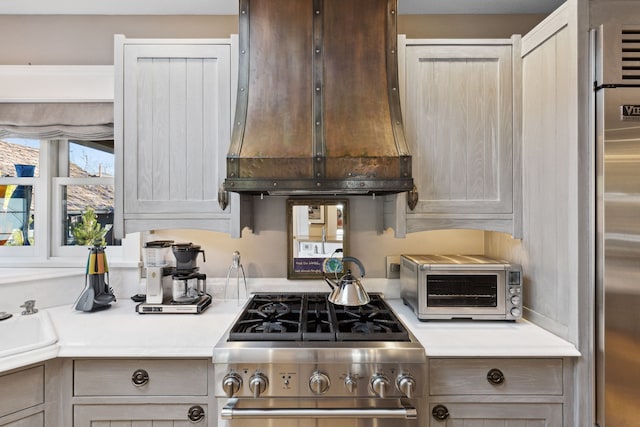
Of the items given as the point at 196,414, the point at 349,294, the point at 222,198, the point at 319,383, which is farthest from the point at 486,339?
the point at 222,198

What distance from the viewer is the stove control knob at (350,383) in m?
1.28

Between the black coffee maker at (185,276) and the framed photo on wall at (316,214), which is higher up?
the framed photo on wall at (316,214)

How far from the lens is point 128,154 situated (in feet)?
5.65

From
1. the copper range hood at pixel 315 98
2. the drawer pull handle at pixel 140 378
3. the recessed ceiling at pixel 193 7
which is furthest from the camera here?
the recessed ceiling at pixel 193 7

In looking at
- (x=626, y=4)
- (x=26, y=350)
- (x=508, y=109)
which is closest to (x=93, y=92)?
(x=26, y=350)

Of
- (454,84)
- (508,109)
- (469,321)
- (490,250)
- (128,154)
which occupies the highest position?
(454,84)

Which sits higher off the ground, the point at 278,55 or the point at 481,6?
the point at 481,6

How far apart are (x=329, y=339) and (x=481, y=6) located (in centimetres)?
204

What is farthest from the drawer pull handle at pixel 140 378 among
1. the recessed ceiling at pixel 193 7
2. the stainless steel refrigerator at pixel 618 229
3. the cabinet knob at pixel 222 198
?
the recessed ceiling at pixel 193 7

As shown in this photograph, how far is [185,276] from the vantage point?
1.81 metres

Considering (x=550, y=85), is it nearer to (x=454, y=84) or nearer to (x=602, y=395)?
(x=454, y=84)

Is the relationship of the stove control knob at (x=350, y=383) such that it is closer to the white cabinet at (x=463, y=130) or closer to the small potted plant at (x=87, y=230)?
the white cabinet at (x=463, y=130)

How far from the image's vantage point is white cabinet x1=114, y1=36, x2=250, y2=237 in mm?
1721

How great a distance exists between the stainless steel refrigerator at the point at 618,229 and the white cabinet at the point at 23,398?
2.14 m
